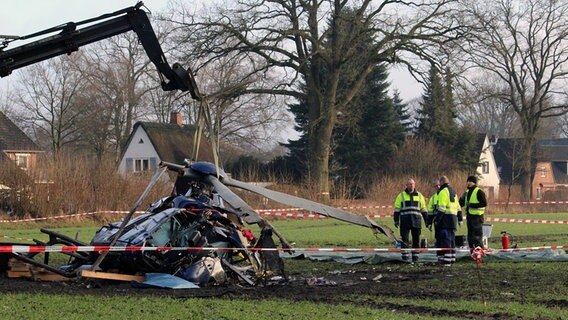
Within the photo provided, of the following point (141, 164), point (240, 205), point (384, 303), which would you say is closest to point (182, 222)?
point (240, 205)

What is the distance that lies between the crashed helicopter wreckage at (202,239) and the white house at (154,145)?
5178cm

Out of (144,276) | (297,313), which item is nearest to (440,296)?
(297,313)

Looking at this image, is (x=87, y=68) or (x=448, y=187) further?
(x=87, y=68)

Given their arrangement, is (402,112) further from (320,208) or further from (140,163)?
(320,208)

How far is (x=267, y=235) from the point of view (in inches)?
571

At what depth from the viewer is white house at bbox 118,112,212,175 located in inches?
2665

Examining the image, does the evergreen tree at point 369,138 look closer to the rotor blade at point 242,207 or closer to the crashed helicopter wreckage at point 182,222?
the crashed helicopter wreckage at point 182,222

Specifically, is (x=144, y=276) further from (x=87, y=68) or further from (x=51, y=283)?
(x=87, y=68)

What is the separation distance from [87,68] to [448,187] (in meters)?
52.0

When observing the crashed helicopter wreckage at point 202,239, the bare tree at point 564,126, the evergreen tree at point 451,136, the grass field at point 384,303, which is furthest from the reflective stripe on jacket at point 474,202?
the bare tree at point 564,126

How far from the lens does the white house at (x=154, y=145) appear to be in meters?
67.7

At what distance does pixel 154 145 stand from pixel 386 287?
180 ft

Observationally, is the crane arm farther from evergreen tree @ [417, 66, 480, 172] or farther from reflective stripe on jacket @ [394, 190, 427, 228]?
evergreen tree @ [417, 66, 480, 172]

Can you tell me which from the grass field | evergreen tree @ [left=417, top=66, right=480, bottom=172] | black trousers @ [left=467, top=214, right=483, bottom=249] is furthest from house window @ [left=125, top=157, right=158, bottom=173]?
the grass field
